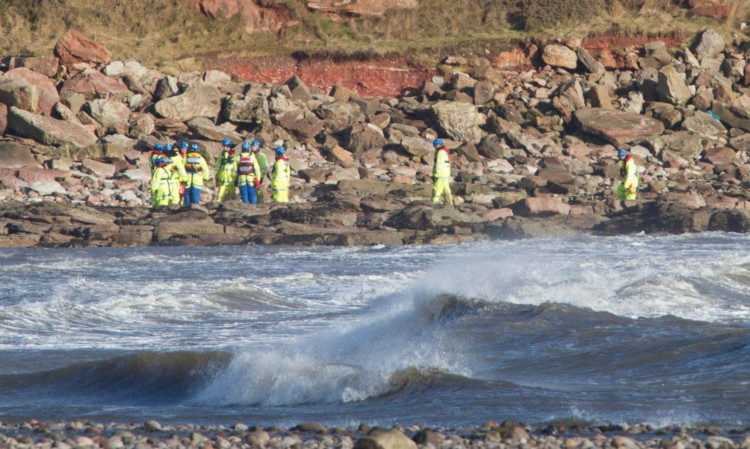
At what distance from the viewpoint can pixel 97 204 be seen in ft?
80.5

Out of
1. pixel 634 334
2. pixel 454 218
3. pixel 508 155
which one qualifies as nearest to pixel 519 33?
pixel 508 155

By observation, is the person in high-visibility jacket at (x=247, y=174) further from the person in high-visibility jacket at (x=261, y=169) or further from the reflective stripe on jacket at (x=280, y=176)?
the reflective stripe on jacket at (x=280, y=176)

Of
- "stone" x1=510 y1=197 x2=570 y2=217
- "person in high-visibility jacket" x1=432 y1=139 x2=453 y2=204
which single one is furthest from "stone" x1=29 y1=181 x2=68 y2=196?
"stone" x1=510 y1=197 x2=570 y2=217

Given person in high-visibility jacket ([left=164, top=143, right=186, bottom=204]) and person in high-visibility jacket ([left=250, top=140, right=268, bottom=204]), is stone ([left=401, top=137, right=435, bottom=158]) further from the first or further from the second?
person in high-visibility jacket ([left=164, top=143, right=186, bottom=204])

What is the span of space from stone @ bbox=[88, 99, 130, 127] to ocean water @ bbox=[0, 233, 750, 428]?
47.1 ft

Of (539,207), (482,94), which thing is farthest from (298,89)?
(539,207)

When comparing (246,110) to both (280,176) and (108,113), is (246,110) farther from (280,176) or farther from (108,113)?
(280,176)

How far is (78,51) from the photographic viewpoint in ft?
Answer: 115

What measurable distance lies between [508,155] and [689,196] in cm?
876

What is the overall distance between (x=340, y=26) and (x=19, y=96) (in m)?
17.2

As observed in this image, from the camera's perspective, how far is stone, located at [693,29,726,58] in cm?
3994

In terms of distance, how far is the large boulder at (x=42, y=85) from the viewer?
31.0 m

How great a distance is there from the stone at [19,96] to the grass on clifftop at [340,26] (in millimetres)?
8550

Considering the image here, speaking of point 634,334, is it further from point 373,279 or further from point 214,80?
point 214,80
